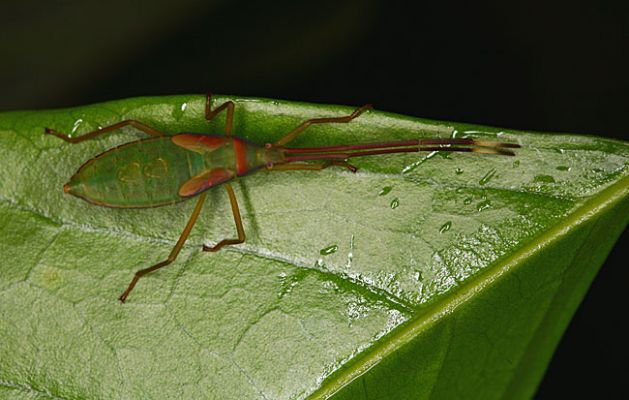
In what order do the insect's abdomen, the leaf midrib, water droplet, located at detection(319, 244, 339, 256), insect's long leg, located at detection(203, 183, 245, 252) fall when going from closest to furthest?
the leaf midrib < water droplet, located at detection(319, 244, 339, 256) < insect's long leg, located at detection(203, 183, 245, 252) < the insect's abdomen

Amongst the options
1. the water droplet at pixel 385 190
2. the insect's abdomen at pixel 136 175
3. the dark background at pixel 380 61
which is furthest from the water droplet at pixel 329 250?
the dark background at pixel 380 61

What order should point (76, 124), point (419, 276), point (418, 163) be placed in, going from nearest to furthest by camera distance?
1. point (419, 276)
2. point (418, 163)
3. point (76, 124)

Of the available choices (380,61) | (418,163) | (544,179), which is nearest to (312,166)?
(418,163)

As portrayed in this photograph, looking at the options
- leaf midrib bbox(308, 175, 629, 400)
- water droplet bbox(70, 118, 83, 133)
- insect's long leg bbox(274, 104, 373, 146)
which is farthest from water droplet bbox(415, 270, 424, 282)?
water droplet bbox(70, 118, 83, 133)

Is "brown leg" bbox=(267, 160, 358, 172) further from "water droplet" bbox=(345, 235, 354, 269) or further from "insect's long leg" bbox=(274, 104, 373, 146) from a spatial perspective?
"water droplet" bbox=(345, 235, 354, 269)

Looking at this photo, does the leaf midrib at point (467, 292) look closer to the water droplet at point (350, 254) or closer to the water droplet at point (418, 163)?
the water droplet at point (350, 254)

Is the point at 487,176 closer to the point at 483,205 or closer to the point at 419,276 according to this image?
the point at 483,205

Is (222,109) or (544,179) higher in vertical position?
(222,109)
